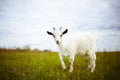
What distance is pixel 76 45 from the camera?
950 cm

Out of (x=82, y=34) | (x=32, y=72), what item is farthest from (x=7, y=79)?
(x=82, y=34)

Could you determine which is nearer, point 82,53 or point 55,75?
point 55,75

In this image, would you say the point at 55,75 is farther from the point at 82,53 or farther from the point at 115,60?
the point at 115,60

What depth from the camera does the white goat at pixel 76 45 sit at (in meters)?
8.94

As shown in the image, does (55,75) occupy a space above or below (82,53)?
below

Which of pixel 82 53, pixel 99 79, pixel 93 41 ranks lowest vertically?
pixel 99 79

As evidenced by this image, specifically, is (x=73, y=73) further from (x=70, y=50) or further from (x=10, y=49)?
(x=10, y=49)

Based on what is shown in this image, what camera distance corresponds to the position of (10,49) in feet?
59.3

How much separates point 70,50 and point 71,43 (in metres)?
0.38

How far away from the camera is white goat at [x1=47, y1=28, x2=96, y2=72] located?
894cm

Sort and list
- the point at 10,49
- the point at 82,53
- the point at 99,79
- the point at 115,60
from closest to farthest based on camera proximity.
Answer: the point at 99,79
the point at 82,53
the point at 115,60
the point at 10,49

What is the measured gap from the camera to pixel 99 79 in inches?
297

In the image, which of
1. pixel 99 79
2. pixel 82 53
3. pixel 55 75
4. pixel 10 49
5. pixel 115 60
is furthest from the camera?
pixel 10 49

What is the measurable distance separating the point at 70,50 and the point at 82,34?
151cm
